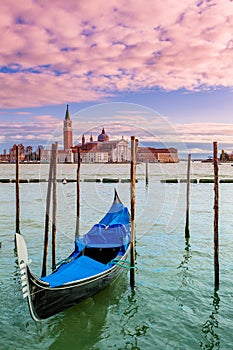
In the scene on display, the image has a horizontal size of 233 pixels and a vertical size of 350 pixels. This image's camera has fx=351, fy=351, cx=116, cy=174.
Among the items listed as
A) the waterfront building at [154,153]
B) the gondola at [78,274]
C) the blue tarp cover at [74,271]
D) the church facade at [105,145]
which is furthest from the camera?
the waterfront building at [154,153]

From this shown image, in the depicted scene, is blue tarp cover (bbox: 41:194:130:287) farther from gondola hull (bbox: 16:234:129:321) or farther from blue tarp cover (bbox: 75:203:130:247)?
gondola hull (bbox: 16:234:129:321)

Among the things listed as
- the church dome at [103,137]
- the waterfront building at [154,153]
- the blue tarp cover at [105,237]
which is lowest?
the blue tarp cover at [105,237]

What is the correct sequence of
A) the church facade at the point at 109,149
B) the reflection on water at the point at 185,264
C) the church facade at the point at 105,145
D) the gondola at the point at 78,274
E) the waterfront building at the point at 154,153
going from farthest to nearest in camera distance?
the waterfront building at the point at 154,153 < the church facade at the point at 109,149 < the church facade at the point at 105,145 < the reflection on water at the point at 185,264 < the gondola at the point at 78,274

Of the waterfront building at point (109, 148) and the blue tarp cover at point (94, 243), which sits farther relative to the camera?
the waterfront building at point (109, 148)

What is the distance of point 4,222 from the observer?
14102mm

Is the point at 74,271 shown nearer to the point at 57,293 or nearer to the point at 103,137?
the point at 57,293

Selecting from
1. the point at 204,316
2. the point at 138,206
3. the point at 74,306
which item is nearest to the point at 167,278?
the point at 204,316

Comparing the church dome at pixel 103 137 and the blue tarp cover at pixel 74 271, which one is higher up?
the church dome at pixel 103 137

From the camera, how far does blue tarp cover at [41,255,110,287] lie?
18.5ft

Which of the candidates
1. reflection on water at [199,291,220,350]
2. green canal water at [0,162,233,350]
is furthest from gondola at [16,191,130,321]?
reflection on water at [199,291,220,350]

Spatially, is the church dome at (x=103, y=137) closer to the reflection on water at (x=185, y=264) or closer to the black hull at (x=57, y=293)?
the reflection on water at (x=185, y=264)

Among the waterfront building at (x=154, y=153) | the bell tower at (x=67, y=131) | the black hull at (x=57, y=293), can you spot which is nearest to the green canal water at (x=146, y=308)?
the black hull at (x=57, y=293)

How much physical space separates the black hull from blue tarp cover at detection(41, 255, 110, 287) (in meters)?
0.10

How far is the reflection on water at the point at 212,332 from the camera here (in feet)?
16.6
